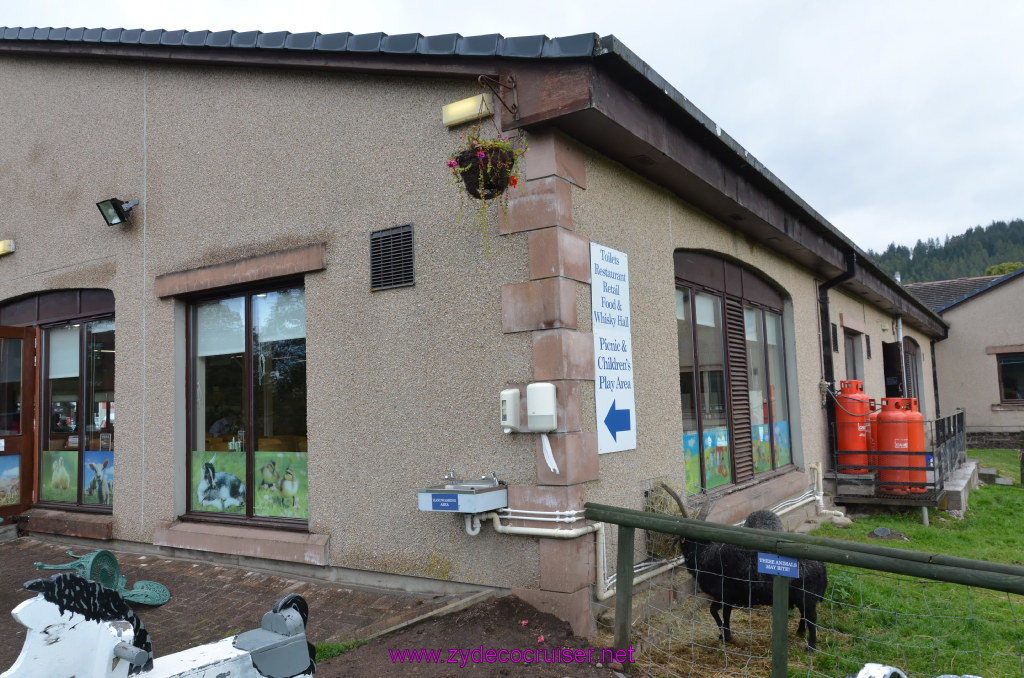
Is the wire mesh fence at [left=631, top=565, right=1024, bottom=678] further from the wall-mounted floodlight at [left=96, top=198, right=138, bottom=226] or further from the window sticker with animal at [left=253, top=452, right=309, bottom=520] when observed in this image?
the wall-mounted floodlight at [left=96, top=198, right=138, bottom=226]

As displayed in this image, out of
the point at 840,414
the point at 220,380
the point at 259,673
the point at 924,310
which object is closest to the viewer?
the point at 259,673

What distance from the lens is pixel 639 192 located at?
20.0 feet

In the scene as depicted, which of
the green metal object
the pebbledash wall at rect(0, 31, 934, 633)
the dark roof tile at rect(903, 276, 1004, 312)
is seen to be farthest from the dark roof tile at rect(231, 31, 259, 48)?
the dark roof tile at rect(903, 276, 1004, 312)

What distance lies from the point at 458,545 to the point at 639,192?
124 inches

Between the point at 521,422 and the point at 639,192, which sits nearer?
the point at 521,422

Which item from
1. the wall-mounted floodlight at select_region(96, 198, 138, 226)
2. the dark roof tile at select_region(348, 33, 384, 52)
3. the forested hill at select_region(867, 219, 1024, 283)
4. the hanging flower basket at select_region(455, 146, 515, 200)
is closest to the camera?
the hanging flower basket at select_region(455, 146, 515, 200)

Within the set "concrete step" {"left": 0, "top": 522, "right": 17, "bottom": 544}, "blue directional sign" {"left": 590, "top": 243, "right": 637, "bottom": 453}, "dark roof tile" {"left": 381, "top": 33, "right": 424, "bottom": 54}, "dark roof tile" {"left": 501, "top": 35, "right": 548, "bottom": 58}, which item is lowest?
"concrete step" {"left": 0, "top": 522, "right": 17, "bottom": 544}

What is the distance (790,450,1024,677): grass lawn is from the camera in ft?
15.7

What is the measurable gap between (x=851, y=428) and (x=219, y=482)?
826 cm

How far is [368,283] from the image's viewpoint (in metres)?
5.77

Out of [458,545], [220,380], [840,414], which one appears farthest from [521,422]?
[840,414]

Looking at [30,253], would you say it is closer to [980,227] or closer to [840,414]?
[840,414]

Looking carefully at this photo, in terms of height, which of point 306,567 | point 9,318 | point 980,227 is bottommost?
point 306,567

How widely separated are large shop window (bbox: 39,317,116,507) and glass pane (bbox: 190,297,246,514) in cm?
141
